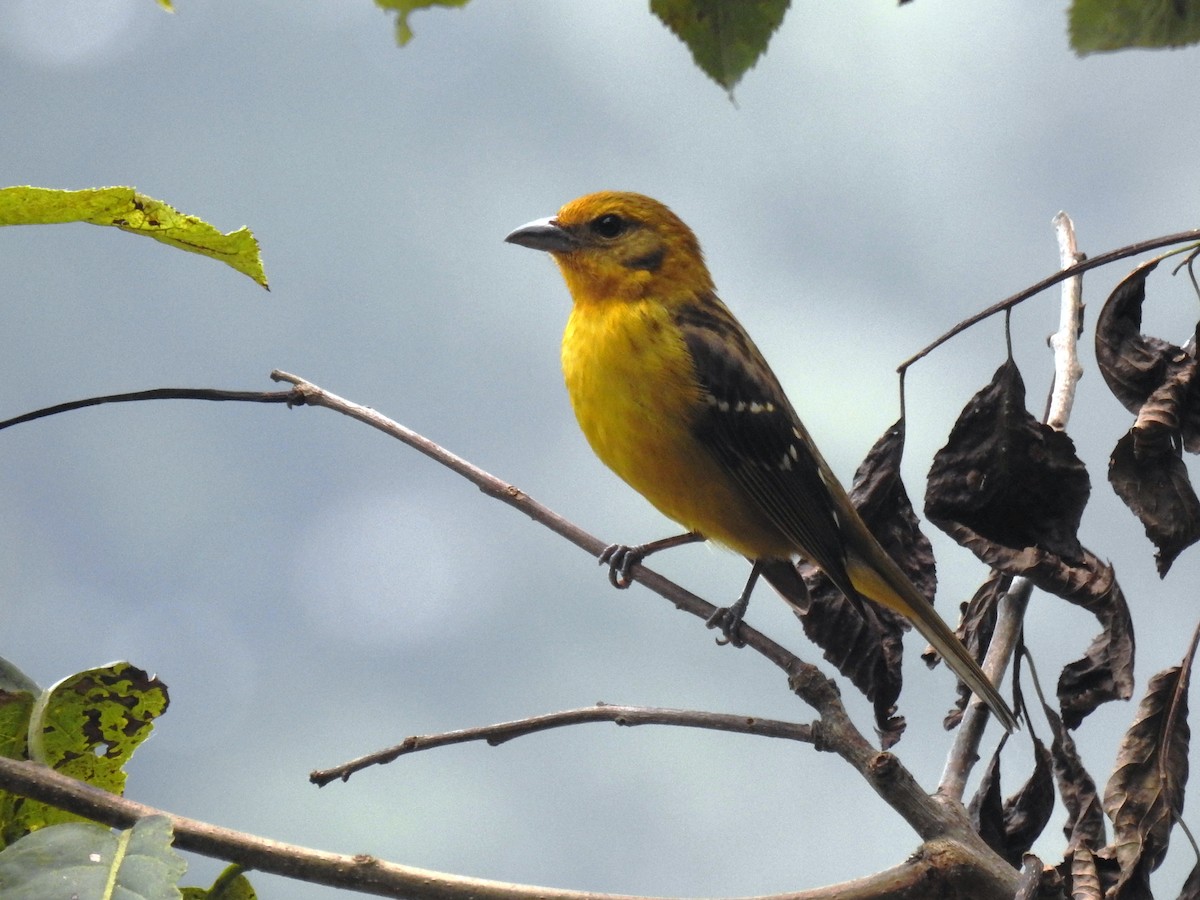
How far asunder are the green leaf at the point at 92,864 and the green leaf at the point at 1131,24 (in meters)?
1.41

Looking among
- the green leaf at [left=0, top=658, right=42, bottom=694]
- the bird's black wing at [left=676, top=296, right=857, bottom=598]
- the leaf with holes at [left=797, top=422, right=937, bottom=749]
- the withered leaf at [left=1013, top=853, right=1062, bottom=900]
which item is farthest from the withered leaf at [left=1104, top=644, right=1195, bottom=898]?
the green leaf at [left=0, top=658, right=42, bottom=694]

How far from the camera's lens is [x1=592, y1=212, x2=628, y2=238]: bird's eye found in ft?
15.4

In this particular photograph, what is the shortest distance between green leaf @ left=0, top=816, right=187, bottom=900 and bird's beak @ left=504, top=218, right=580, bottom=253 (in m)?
3.27

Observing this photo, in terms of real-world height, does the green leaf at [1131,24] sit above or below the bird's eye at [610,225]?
below

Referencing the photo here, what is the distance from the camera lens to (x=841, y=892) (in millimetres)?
1947

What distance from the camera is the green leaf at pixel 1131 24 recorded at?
1156mm

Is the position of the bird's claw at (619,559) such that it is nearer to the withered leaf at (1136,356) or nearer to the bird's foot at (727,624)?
the bird's foot at (727,624)

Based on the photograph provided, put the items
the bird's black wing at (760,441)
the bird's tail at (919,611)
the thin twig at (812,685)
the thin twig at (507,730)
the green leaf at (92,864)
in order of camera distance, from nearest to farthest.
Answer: the green leaf at (92,864)
the thin twig at (812,685)
the thin twig at (507,730)
the bird's tail at (919,611)
the bird's black wing at (760,441)

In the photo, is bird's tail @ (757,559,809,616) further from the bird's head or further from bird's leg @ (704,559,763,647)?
the bird's head

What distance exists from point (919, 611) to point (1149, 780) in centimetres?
129

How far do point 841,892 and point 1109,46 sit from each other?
4.35 ft

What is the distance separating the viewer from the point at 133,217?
191cm

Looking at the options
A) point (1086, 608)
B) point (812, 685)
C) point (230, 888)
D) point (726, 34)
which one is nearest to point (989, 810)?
point (1086, 608)

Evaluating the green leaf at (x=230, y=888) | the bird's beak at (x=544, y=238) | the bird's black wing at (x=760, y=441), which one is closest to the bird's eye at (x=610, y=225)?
the bird's beak at (x=544, y=238)
